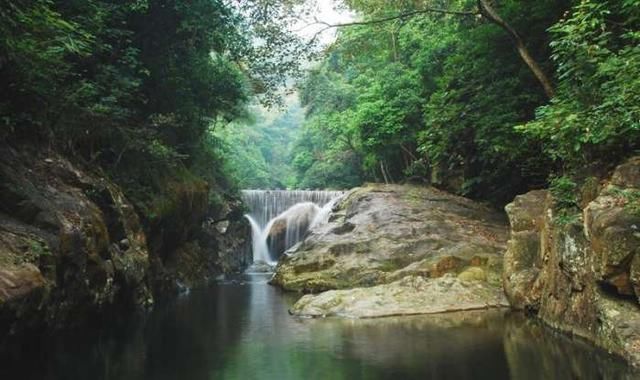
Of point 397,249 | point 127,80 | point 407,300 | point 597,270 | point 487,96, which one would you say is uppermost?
point 127,80

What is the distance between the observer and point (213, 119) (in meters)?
18.8

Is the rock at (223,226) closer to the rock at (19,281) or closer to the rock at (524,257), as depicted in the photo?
the rock at (524,257)

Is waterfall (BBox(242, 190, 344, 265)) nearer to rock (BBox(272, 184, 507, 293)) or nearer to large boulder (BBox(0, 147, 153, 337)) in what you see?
rock (BBox(272, 184, 507, 293))

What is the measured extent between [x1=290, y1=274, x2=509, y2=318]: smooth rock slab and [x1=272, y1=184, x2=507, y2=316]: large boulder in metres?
0.03

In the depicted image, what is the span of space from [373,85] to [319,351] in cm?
1715

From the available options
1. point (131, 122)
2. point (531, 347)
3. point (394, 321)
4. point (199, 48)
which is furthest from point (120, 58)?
point (531, 347)

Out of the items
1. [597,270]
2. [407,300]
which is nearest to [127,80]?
[407,300]

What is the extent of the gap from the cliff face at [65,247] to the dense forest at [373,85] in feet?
2.77

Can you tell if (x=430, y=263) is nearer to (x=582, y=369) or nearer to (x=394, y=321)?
(x=394, y=321)

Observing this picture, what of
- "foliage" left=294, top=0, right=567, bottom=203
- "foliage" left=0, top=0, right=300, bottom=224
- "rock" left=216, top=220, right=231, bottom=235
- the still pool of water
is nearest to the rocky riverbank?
the still pool of water

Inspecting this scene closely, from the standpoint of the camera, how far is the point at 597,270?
7102 millimetres

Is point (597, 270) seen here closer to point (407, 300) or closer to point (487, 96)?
point (407, 300)

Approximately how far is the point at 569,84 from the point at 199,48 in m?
11.2

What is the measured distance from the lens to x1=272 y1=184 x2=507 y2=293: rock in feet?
43.4
